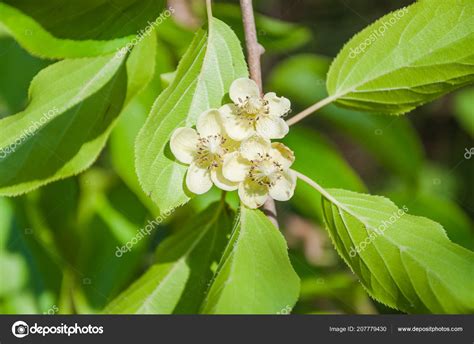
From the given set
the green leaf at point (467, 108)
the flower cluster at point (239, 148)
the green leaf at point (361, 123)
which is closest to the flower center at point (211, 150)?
the flower cluster at point (239, 148)

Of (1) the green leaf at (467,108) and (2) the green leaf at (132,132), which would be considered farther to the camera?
(1) the green leaf at (467,108)

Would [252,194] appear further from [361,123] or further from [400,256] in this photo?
[361,123]

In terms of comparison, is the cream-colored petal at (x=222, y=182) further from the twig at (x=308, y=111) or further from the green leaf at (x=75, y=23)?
the green leaf at (x=75, y=23)

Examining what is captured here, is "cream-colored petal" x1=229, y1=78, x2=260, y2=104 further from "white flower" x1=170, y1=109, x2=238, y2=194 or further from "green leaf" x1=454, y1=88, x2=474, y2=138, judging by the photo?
"green leaf" x1=454, y1=88, x2=474, y2=138

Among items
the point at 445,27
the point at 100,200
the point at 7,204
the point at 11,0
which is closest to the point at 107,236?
the point at 100,200

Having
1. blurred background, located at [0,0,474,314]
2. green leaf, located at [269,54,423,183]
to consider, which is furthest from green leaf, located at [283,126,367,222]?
green leaf, located at [269,54,423,183]

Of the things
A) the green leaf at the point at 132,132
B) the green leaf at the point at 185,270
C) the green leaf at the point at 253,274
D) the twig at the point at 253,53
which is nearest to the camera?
the green leaf at the point at 253,274

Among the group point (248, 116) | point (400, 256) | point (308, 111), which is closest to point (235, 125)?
point (248, 116)
